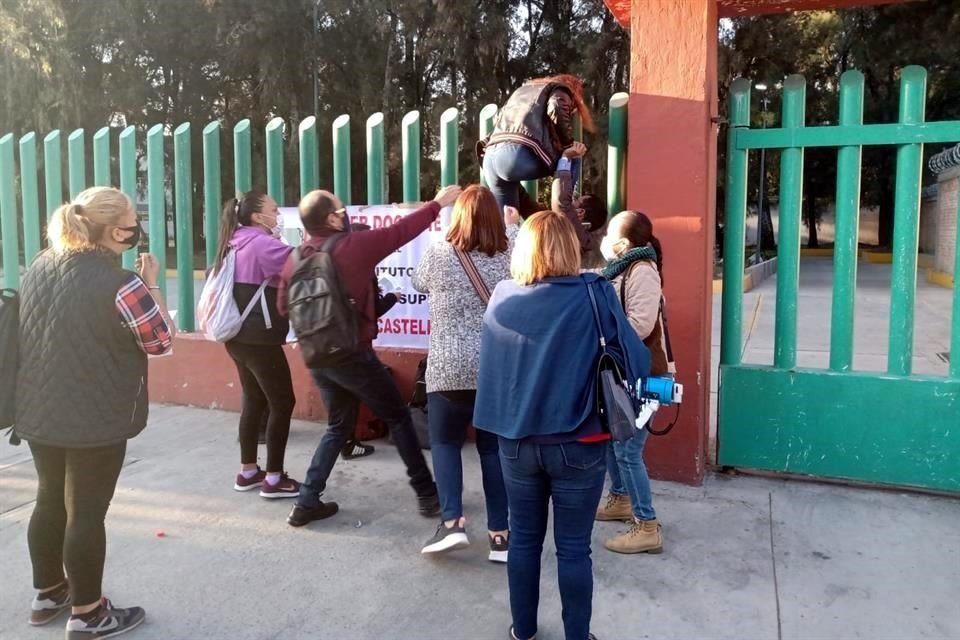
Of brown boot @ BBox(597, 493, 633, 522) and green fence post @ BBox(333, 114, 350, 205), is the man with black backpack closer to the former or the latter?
brown boot @ BBox(597, 493, 633, 522)

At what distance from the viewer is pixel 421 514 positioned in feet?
13.6

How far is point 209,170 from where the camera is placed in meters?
5.97

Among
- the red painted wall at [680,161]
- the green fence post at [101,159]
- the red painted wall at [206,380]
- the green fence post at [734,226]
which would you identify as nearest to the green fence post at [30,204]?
the green fence post at [101,159]

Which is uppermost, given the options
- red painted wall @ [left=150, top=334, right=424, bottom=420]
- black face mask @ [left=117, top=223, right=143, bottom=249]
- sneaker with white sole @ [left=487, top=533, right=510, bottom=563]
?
black face mask @ [left=117, top=223, right=143, bottom=249]

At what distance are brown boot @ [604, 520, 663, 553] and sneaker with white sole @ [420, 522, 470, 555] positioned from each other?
692 millimetres

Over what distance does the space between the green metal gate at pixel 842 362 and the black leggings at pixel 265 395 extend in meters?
2.48

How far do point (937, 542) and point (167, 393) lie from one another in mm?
5311

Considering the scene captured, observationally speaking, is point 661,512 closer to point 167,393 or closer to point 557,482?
point 557,482

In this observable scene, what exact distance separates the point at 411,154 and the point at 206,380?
2407 mm

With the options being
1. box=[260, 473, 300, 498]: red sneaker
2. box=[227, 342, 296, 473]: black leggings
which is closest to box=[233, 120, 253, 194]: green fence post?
box=[227, 342, 296, 473]: black leggings

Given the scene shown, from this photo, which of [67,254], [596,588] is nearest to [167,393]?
[67,254]

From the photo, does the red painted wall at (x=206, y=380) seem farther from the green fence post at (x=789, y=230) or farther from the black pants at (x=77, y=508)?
the green fence post at (x=789, y=230)

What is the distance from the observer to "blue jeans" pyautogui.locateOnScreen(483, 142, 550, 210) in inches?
162

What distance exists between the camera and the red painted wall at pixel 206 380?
19.2 ft
